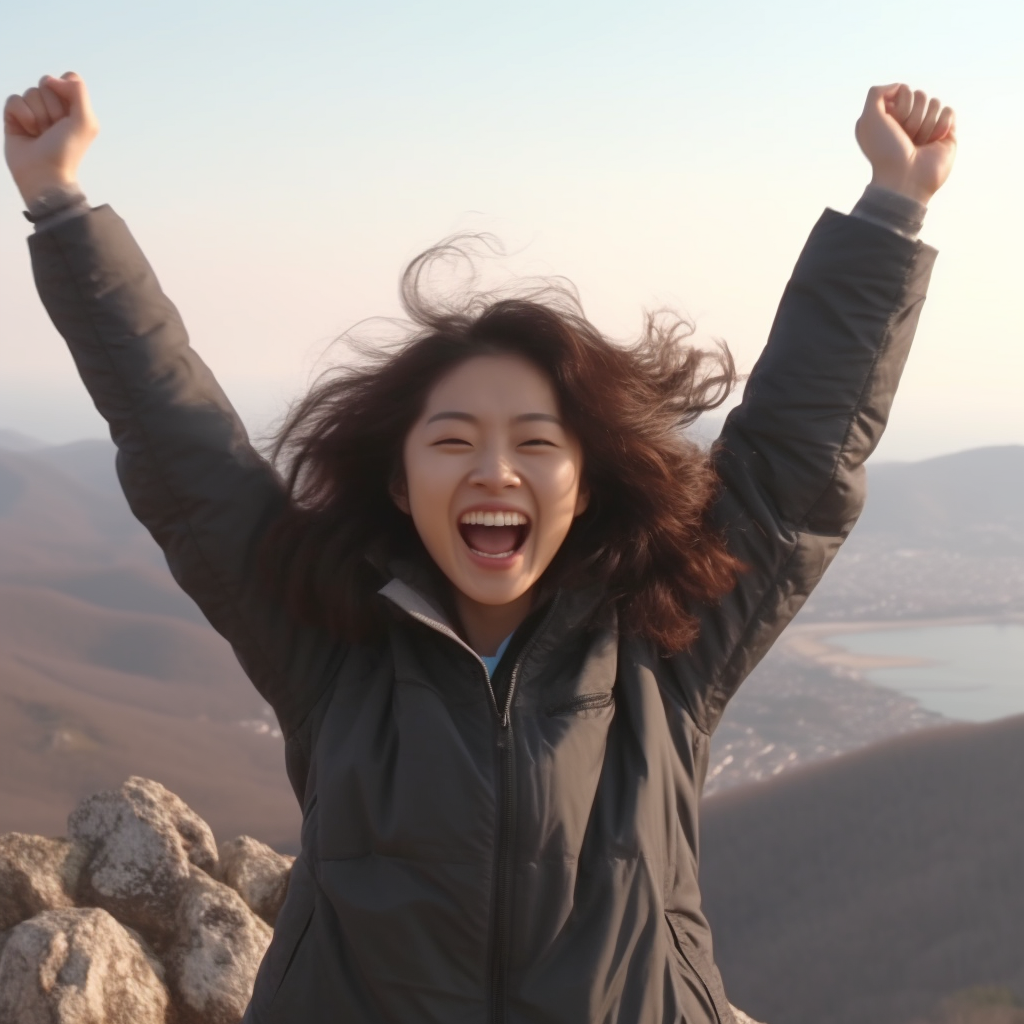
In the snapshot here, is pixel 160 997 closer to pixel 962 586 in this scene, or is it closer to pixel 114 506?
pixel 962 586

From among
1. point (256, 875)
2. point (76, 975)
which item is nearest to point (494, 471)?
point (76, 975)

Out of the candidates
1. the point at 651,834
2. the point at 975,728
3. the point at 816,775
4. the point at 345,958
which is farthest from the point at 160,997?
the point at 975,728

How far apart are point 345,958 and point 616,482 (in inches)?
39.4

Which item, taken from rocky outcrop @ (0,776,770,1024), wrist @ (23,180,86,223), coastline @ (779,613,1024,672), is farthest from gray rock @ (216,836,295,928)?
coastline @ (779,613,1024,672)

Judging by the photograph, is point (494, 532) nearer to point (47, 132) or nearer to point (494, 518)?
point (494, 518)

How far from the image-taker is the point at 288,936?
6.67 ft

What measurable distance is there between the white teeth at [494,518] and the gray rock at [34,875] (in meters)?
2.13

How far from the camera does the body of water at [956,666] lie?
26.3 m

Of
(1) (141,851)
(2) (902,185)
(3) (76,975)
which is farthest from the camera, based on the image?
(1) (141,851)

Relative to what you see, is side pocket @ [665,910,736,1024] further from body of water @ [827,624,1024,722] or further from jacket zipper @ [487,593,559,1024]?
body of water @ [827,624,1024,722]

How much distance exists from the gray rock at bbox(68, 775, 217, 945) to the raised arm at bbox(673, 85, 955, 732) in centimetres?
210

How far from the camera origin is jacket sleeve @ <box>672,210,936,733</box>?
7.26ft

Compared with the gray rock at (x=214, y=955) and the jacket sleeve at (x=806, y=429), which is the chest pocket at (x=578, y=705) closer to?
the jacket sleeve at (x=806, y=429)

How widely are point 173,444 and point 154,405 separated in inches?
3.1
